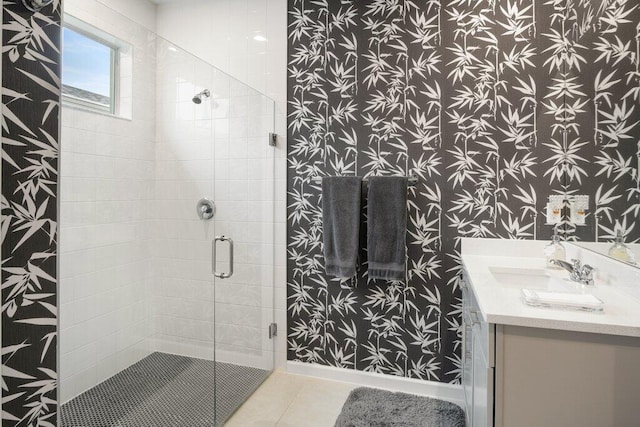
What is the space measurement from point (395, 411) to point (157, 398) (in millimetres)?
1310

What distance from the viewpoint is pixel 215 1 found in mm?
2664

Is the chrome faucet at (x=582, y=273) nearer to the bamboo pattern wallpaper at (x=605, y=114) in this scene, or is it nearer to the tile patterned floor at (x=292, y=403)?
the bamboo pattern wallpaper at (x=605, y=114)

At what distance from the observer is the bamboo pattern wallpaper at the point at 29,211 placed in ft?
1.90

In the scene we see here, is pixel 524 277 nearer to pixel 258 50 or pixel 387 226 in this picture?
pixel 387 226

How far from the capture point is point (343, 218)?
233cm

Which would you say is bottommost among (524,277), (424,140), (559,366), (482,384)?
(482,384)

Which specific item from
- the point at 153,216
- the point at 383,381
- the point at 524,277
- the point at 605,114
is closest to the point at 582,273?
the point at 524,277

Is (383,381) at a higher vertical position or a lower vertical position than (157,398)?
lower

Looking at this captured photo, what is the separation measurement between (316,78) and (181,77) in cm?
90

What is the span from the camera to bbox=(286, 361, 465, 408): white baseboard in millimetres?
2248

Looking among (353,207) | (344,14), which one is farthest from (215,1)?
(353,207)

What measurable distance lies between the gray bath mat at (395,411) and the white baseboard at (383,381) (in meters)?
0.05

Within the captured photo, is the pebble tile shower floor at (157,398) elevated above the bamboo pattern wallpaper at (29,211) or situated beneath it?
situated beneath

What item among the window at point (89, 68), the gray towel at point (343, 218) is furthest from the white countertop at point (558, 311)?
the window at point (89, 68)
